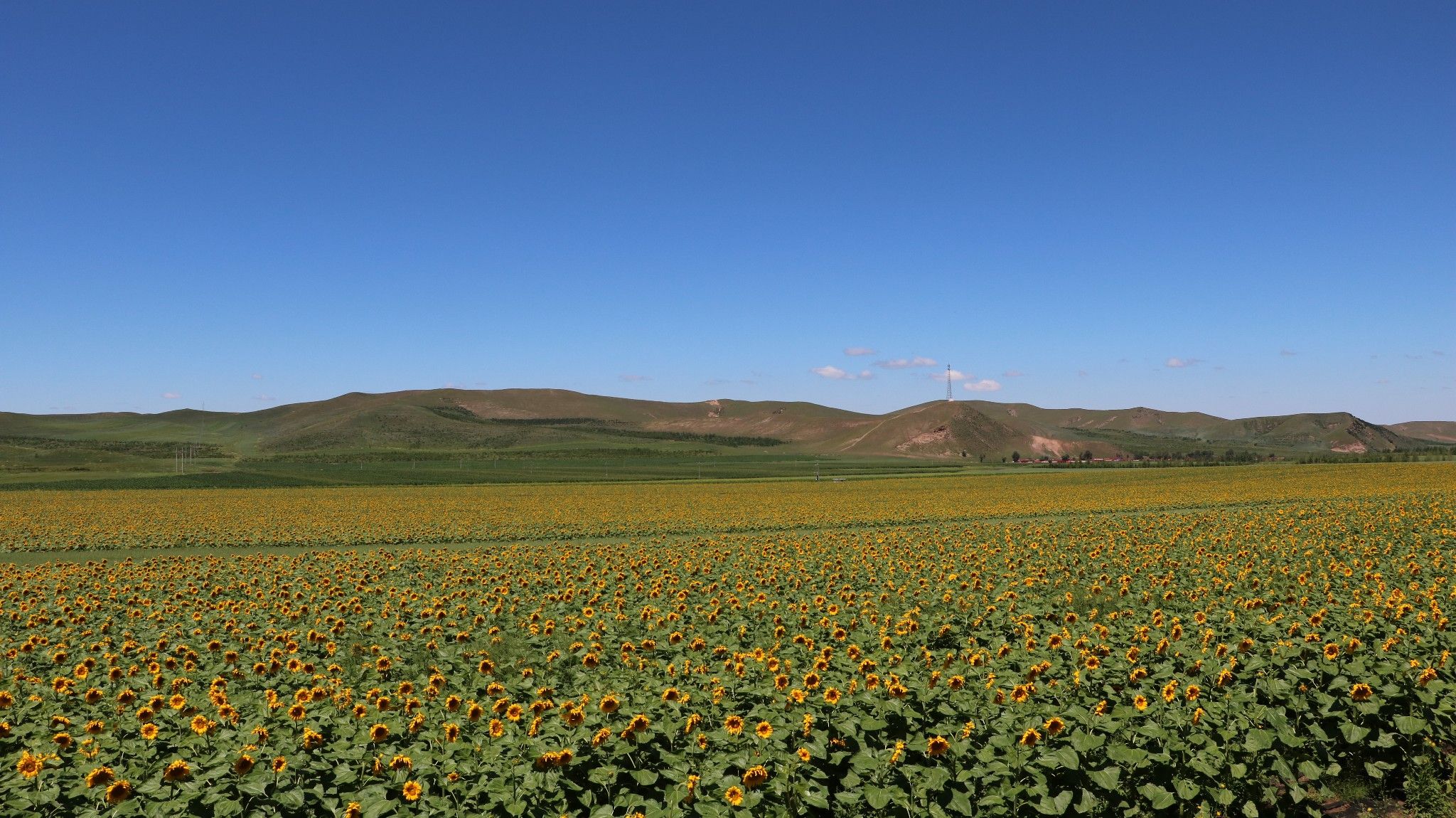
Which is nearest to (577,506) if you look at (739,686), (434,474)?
(739,686)

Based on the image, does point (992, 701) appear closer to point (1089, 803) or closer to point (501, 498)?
point (1089, 803)

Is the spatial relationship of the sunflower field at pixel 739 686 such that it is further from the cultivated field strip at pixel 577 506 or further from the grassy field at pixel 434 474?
the grassy field at pixel 434 474

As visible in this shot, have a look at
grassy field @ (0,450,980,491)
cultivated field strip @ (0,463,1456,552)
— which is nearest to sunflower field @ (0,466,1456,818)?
cultivated field strip @ (0,463,1456,552)

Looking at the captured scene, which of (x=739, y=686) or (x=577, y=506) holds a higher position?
(x=739, y=686)

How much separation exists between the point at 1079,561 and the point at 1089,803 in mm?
13328

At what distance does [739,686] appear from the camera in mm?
8250

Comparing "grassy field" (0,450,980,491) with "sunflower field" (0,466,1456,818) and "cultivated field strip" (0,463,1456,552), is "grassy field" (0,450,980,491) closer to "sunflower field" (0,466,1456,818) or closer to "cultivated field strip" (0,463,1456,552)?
"cultivated field strip" (0,463,1456,552)

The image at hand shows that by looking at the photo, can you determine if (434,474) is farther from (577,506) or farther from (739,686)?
(739,686)

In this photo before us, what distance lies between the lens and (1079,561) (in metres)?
18.6

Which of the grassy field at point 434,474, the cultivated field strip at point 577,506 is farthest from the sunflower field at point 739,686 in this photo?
the grassy field at point 434,474

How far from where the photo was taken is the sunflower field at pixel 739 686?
21.0ft

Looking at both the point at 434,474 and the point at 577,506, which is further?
the point at 434,474

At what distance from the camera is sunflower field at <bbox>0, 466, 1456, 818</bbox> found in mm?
6387

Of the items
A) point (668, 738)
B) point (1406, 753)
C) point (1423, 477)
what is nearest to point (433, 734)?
point (668, 738)
